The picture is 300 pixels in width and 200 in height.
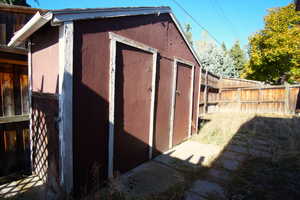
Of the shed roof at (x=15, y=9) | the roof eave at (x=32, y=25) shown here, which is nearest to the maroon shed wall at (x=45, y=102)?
the roof eave at (x=32, y=25)

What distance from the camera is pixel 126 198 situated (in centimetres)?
215

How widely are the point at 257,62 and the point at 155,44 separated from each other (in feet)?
40.2

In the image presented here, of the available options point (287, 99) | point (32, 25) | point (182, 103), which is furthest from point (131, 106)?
point (287, 99)

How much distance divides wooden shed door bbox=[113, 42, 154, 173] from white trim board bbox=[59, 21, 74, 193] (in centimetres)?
76

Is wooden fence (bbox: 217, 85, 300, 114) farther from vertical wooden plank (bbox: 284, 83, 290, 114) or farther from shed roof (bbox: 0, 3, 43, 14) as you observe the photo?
shed roof (bbox: 0, 3, 43, 14)

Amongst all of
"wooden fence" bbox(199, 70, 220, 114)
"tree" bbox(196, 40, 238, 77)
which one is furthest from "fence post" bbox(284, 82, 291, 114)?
"tree" bbox(196, 40, 238, 77)

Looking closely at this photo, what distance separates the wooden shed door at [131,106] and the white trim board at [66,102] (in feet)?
2.50

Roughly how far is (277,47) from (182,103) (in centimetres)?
1128

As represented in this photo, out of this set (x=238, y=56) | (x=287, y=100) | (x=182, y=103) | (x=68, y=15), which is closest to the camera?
(x=68, y=15)

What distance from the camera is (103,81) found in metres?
2.30

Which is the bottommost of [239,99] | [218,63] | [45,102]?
[239,99]

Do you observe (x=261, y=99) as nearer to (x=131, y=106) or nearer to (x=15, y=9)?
(x=131, y=106)

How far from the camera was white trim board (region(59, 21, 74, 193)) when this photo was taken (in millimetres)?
1852

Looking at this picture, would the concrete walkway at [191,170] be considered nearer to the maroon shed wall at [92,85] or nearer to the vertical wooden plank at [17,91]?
the maroon shed wall at [92,85]
